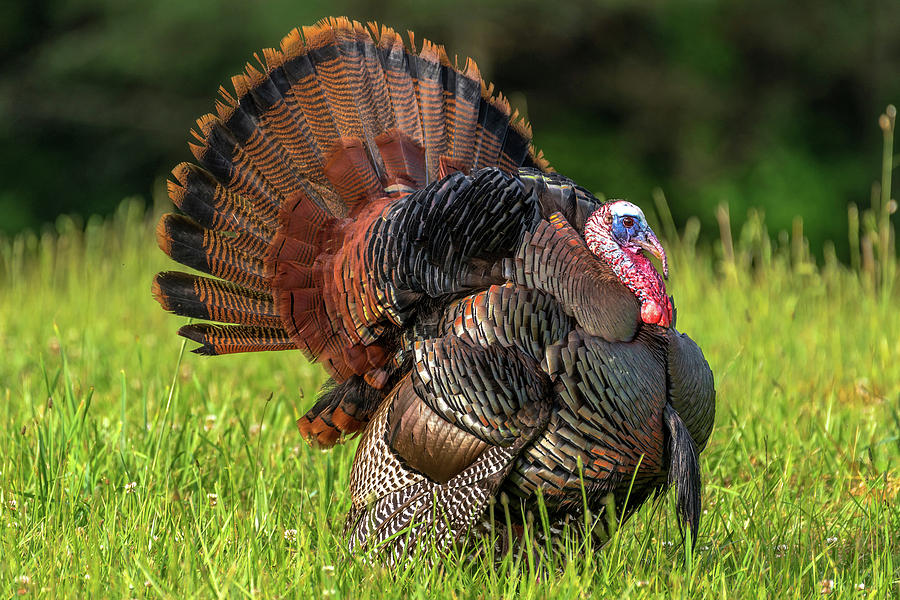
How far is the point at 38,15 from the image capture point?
1327cm

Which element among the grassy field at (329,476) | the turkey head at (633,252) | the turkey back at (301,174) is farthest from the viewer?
the turkey back at (301,174)

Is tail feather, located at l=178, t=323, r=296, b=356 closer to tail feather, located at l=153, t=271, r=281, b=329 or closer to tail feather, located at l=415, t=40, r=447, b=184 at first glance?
tail feather, located at l=153, t=271, r=281, b=329

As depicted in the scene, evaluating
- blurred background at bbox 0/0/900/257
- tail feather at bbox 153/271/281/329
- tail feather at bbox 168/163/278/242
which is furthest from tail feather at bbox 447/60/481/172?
blurred background at bbox 0/0/900/257

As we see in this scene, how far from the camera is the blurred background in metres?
12.2

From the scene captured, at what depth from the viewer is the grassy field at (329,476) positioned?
2.61 metres

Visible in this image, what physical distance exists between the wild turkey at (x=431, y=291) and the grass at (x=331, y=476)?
0.22m

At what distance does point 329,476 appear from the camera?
3562mm

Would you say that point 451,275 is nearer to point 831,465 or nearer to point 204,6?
point 831,465

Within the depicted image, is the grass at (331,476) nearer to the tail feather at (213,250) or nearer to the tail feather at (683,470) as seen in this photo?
the tail feather at (683,470)

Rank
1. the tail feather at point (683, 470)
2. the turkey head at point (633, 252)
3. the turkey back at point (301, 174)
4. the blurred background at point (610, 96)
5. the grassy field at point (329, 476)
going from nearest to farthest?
the grassy field at point (329, 476) < the tail feather at point (683, 470) < the turkey head at point (633, 252) < the turkey back at point (301, 174) < the blurred background at point (610, 96)

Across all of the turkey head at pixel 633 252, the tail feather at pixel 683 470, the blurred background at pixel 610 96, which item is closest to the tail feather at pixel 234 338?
the turkey head at pixel 633 252

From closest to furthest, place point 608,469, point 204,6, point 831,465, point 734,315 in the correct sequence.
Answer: point 608,469 → point 831,465 → point 734,315 → point 204,6

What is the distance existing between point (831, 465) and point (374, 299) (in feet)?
5.92

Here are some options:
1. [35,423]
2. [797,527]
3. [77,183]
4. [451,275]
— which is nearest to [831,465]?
[797,527]
